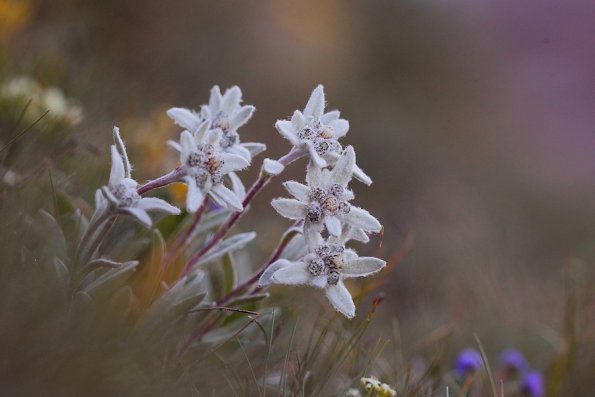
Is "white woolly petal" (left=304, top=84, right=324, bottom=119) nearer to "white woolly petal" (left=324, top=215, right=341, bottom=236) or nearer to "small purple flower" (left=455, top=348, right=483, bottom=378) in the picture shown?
"white woolly petal" (left=324, top=215, right=341, bottom=236)

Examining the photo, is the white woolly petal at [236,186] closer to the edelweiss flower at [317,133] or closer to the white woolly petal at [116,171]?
the edelweiss flower at [317,133]

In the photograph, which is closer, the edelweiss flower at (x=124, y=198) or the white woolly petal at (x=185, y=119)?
the edelweiss flower at (x=124, y=198)

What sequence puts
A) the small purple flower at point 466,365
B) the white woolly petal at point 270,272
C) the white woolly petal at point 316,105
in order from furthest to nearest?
the small purple flower at point 466,365 < the white woolly petal at point 316,105 < the white woolly petal at point 270,272

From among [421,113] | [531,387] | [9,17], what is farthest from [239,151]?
[421,113]

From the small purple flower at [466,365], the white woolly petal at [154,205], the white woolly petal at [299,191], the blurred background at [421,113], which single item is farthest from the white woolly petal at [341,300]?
the small purple flower at [466,365]

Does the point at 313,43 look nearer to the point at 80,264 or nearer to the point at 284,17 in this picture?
the point at 284,17

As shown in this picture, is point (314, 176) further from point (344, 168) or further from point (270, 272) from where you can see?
point (270, 272)

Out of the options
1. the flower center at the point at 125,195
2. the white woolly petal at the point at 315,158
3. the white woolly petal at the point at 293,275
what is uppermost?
the white woolly petal at the point at 315,158
